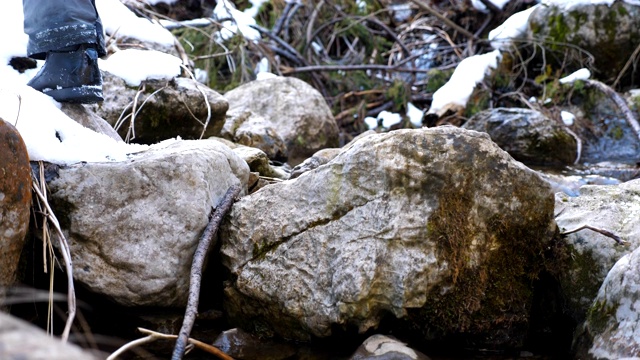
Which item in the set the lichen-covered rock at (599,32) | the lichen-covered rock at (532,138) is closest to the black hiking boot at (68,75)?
the lichen-covered rock at (532,138)

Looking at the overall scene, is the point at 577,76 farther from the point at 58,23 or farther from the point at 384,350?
the point at 58,23

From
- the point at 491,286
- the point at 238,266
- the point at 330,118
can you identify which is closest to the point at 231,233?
the point at 238,266

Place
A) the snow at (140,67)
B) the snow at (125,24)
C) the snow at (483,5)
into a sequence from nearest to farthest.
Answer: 1. the snow at (140,67)
2. the snow at (125,24)
3. the snow at (483,5)

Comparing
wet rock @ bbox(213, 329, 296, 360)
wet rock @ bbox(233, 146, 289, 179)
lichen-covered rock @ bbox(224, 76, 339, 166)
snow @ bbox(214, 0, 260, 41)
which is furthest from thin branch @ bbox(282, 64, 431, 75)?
wet rock @ bbox(213, 329, 296, 360)

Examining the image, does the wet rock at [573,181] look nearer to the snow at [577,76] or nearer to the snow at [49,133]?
the snow at [577,76]

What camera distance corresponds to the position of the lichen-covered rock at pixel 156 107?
4.92m

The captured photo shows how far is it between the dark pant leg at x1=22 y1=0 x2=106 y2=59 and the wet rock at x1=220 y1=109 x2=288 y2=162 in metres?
2.81

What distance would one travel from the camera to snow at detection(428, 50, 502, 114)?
8.08 m

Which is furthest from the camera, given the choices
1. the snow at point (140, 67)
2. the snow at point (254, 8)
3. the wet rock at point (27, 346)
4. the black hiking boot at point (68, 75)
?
the snow at point (254, 8)

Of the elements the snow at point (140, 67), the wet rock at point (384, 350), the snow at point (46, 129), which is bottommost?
the wet rock at point (384, 350)

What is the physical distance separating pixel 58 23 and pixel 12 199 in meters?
1.17

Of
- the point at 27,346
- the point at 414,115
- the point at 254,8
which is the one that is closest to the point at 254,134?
the point at 414,115

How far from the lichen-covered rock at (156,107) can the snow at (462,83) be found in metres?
3.72

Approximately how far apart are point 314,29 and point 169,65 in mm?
5210
